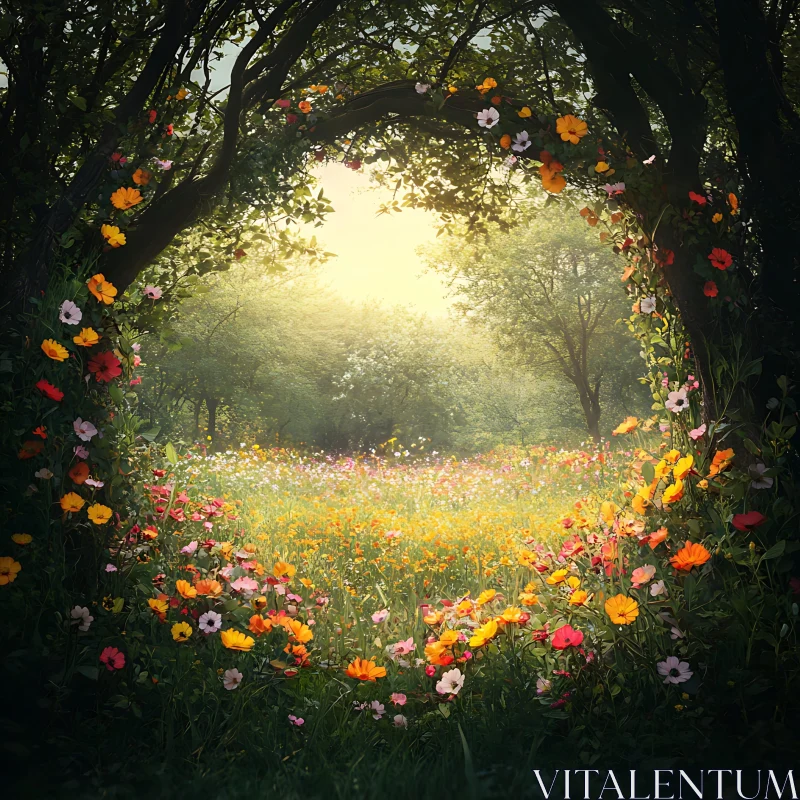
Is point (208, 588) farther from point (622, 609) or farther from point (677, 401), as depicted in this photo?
point (677, 401)

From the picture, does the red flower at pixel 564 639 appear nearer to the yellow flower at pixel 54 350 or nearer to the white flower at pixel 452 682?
the white flower at pixel 452 682

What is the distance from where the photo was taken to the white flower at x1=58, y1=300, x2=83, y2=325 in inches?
109

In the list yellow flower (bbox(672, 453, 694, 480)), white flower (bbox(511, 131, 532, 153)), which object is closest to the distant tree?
white flower (bbox(511, 131, 532, 153))

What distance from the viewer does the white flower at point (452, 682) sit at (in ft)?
8.86

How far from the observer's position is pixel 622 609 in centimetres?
260

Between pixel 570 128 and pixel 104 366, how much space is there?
2.42 meters

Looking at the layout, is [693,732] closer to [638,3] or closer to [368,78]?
[638,3]

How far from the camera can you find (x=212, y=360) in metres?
15.0

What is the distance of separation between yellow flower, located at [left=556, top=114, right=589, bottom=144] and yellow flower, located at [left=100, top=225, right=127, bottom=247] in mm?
2099

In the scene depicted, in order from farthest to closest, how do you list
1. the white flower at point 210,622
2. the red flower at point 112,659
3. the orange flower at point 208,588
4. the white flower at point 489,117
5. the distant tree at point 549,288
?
the distant tree at point 549,288 < the white flower at point 489,117 < the orange flower at point 208,588 < the white flower at point 210,622 < the red flower at point 112,659

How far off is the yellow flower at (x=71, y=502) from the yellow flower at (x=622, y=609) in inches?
82.9

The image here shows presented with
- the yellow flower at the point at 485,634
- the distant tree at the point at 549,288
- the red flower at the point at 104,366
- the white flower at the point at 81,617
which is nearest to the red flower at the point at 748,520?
the yellow flower at the point at 485,634

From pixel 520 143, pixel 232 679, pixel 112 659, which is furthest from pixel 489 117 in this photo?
pixel 112 659

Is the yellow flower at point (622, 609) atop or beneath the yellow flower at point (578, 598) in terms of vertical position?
beneath
